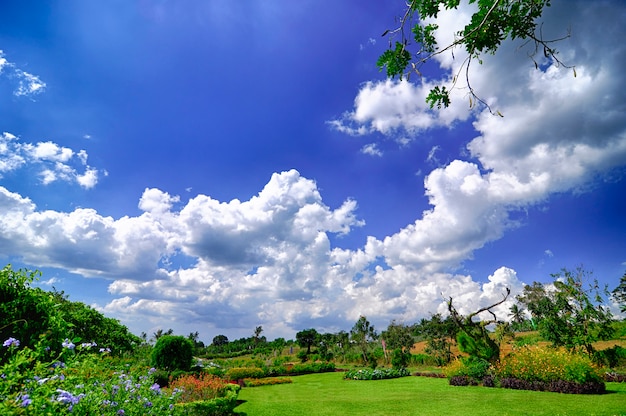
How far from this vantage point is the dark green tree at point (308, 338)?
156 ft

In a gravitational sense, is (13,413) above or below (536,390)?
above

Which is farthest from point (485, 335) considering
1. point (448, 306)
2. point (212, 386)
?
point (212, 386)

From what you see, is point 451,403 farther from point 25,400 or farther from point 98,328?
point 98,328

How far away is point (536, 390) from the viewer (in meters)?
13.2

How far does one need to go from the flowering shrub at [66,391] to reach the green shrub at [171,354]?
1550cm

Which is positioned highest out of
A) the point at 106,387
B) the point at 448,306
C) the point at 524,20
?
the point at 524,20

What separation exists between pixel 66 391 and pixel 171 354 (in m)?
18.3

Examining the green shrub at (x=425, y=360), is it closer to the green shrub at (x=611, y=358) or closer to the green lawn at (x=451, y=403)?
the green shrub at (x=611, y=358)

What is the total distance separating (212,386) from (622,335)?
42661 millimetres

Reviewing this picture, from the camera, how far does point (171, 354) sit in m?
19.4

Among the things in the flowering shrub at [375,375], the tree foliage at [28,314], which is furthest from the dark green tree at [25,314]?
the flowering shrub at [375,375]

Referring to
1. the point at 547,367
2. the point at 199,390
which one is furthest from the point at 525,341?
the point at 199,390

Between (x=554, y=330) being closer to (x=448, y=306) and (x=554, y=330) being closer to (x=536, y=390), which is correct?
(x=448, y=306)

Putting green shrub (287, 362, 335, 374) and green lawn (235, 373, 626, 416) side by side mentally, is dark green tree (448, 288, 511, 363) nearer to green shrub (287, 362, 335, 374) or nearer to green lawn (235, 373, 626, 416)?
green lawn (235, 373, 626, 416)
